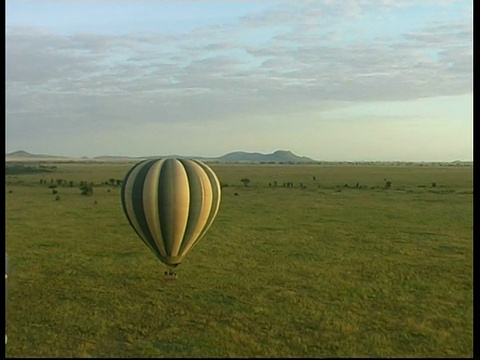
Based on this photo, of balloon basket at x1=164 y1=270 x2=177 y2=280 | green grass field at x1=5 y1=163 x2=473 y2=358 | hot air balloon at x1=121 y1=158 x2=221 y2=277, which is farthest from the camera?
balloon basket at x1=164 y1=270 x2=177 y2=280

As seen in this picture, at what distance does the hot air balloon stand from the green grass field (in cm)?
76

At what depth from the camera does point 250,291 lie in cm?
893

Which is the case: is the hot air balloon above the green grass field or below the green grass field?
above

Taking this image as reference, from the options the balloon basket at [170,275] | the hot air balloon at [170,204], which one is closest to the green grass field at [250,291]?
the balloon basket at [170,275]

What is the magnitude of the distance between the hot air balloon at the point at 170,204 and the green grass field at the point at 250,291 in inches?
30.0

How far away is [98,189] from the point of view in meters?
28.0

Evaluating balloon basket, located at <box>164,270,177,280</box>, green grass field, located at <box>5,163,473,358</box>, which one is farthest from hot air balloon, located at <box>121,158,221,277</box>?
green grass field, located at <box>5,163,473,358</box>

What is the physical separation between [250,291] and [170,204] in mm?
2007

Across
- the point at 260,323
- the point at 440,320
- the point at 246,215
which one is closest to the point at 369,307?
the point at 440,320

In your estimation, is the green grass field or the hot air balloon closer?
the green grass field

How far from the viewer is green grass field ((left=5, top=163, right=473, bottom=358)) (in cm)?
689

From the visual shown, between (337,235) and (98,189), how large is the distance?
1701 cm

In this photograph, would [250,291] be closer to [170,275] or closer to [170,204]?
[170,275]

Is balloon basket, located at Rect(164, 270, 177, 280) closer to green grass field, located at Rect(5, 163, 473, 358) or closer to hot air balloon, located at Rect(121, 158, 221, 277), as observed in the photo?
hot air balloon, located at Rect(121, 158, 221, 277)
